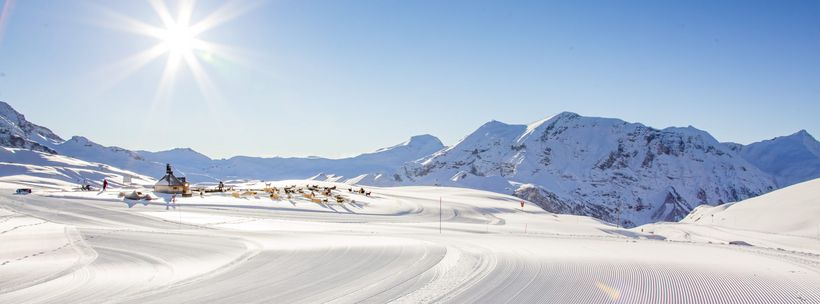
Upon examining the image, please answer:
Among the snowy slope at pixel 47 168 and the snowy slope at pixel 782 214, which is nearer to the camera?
the snowy slope at pixel 782 214

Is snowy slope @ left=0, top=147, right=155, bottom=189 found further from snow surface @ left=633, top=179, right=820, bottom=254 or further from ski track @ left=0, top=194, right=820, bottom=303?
ski track @ left=0, top=194, right=820, bottom=303

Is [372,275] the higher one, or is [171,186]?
[171,186]

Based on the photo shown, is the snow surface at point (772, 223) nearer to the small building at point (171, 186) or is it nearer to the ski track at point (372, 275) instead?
the ski track at point (372, 275)

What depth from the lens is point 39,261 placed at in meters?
13.3

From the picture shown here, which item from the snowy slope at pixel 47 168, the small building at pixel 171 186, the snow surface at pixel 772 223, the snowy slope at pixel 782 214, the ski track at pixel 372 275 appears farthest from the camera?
the snowy slope at pixel 47 168

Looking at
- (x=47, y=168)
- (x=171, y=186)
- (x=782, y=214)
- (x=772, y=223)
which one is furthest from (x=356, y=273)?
(x=47, y=168)

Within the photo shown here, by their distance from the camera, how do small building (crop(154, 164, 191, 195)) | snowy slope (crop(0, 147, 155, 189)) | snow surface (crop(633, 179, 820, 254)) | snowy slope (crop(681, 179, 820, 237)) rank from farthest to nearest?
snowy slope (crop(0, 147, 155, 189)) → small building (crop(154, 164, 191, 195)) → snowy slope (crop(681, 179, 820, 237)) → snow surface (crop(633, 179, 820, 254))

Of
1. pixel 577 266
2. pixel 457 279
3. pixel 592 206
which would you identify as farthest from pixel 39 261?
pixel 592 206

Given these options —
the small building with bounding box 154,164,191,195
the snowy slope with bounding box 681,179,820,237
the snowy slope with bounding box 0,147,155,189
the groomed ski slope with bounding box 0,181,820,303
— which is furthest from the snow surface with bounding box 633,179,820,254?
the snowy slope with bounding box 0,147,155,189

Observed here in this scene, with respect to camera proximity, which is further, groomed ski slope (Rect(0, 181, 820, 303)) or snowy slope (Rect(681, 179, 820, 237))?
snowy slope (Rect(681, 179, 820, 237))

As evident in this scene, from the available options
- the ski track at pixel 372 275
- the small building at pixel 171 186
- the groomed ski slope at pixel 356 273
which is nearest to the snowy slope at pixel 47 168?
the small building at pixel 171 186

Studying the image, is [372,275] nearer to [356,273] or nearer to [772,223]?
[356,273]

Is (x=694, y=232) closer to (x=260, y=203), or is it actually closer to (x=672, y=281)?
(x=260, y=203)

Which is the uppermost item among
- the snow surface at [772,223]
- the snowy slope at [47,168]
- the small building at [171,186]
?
the snowy slope at [47,168]
